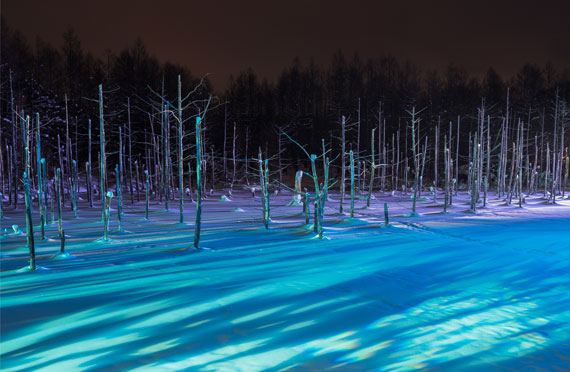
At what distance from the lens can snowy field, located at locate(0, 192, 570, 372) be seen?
5105 mm

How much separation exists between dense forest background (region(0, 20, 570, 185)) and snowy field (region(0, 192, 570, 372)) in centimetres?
2297

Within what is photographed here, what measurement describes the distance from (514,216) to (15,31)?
139 feet

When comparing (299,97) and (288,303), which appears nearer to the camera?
(288,303)

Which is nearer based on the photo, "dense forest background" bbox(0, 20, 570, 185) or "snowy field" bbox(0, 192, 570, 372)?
"snowy field" bbox(0, 192, 570, 372)

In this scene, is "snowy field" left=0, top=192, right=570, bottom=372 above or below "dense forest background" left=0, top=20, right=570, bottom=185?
below

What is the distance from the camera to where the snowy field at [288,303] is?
5105mm

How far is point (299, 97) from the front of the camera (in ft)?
154

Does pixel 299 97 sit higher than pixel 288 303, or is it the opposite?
pixel 299 97

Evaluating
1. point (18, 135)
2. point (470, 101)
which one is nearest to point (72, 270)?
point (18, 135)

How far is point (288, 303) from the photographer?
23.0 feet

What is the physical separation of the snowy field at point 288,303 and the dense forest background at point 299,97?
2297cm

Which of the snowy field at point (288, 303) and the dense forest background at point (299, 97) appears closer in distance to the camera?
the snowy field at point (288, 303)

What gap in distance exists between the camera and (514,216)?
60.5 feet

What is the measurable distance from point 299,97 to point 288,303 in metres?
42.0
